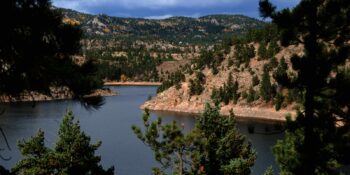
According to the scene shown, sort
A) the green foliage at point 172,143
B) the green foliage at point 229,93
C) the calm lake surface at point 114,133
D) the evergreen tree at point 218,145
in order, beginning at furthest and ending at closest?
1. the green foliage at point 229,93
2. the calm lake surface at point 114,133
3. the green foliage at point 172,143
4. the evergreen tree at point 218,145

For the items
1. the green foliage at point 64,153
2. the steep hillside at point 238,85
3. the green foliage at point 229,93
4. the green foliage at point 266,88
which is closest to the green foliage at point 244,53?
the steep hillside at point 238,85

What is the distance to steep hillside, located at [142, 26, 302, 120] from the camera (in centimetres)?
14545

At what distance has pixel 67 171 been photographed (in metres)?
31.8

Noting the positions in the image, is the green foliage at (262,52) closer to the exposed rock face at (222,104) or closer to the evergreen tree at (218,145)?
the exposed rock face at (222,104)

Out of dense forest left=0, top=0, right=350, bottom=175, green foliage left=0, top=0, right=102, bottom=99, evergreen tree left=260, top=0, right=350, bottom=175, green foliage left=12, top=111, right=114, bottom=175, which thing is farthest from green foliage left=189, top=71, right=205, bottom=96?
green foliage left=0, top=0, right=102, bottom=99

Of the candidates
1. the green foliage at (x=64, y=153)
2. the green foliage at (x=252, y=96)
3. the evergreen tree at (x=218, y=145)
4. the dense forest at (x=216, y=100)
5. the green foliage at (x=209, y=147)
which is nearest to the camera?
the dense forest at (x=216, y=100)

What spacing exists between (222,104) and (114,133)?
56.8 m

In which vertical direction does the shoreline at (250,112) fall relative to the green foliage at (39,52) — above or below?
below

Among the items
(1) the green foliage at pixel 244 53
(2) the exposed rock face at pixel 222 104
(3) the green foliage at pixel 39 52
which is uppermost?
(1) the green foliage at pixel 244 53

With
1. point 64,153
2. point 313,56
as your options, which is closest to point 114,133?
point 64,153

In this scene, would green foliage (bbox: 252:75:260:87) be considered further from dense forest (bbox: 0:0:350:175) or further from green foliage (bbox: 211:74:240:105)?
dense forest (bbox: 0:0:350:175)

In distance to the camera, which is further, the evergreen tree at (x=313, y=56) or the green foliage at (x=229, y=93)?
the green foliage at (x=229, y=93)

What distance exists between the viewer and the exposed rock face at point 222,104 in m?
146

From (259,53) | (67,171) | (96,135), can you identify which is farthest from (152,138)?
(259,53)
